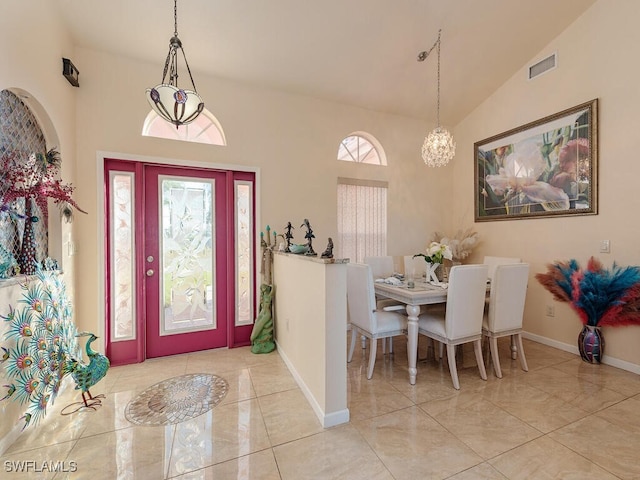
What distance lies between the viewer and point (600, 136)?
113 inches

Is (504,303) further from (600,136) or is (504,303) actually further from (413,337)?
(600,136)

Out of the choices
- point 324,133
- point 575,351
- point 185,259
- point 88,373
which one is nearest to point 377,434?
point 88,373

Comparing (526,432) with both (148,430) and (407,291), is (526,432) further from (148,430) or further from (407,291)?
(148,430)

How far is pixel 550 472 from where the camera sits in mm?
1529

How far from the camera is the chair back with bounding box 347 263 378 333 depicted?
8.22ft

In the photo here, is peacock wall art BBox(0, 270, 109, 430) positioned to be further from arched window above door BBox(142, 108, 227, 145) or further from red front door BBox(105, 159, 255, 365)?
arched window above door BBox(142, 108, 227, 145)

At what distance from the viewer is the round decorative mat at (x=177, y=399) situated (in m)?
2.00

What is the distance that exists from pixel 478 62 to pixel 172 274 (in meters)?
4.35

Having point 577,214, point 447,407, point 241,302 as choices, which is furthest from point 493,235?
point 241,302

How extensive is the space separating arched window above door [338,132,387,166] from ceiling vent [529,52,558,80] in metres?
1.96

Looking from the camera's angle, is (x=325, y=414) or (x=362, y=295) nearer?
(x=325, y=414)

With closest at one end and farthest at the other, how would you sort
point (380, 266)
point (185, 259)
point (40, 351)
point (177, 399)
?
point (40, 351)
point (177, 399)
point (185, 259)
point (380, 266)

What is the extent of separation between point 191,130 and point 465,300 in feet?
10.8

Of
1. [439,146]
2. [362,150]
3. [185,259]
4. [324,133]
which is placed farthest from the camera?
[362,150]
